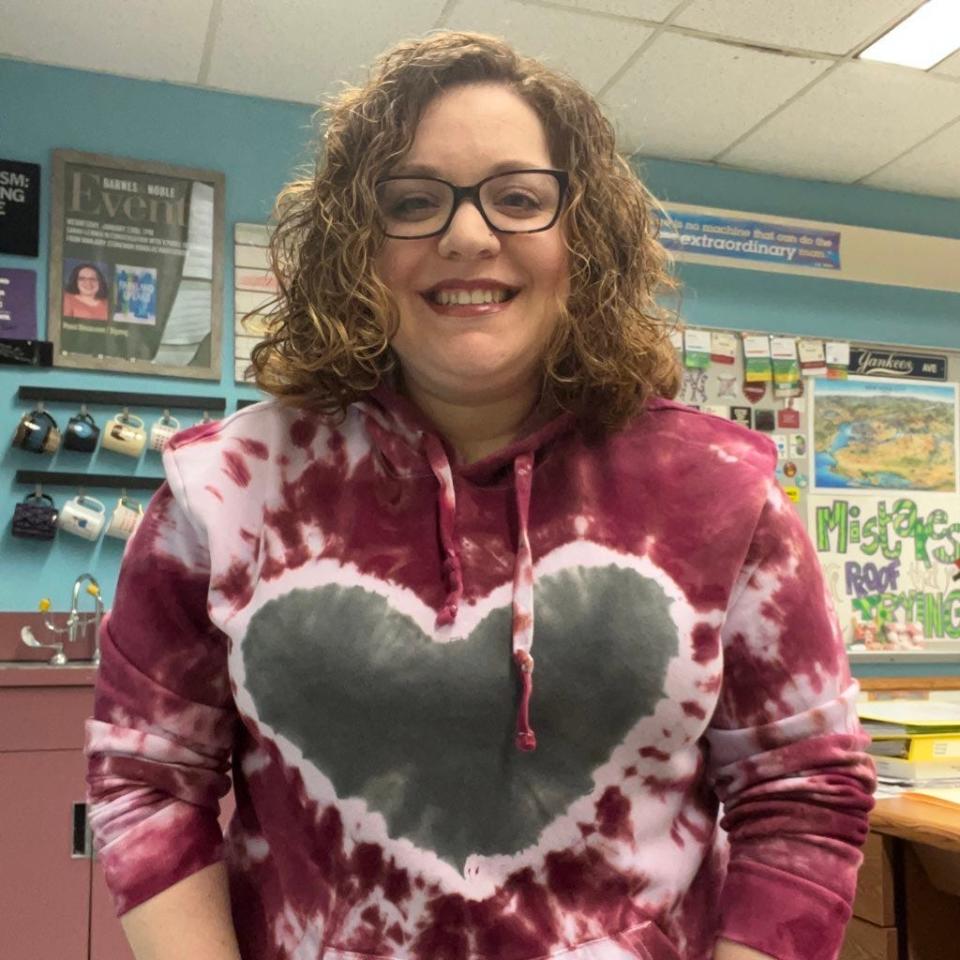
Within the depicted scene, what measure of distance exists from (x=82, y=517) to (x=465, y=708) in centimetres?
211

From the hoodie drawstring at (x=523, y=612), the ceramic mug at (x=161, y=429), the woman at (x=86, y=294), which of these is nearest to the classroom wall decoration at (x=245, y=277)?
the ceramic mug at (x=161, y=429)

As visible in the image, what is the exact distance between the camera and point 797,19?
2418 millimetres

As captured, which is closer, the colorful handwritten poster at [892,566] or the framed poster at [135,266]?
the framed poster at [135,266]

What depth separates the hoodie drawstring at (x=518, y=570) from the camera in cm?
73

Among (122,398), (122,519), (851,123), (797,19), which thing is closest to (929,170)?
(851,123)

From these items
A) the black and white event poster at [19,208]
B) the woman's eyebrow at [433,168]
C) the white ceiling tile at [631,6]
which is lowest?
the woman's eyebrow at [433,168]

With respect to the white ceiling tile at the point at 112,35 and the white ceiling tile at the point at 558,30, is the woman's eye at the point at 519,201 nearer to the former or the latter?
the white ceiling tile at the point at 558,30

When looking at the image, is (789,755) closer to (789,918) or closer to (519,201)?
(789,918)

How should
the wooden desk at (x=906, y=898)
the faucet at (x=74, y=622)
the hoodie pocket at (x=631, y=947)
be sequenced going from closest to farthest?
the hoodie pocket at (x=631, y=947), the wooden desk at (x=906, y=898), the faucet at (x=74, y=622)

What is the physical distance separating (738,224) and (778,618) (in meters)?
2.76

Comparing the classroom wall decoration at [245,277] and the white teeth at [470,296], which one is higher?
the classroom wall decoration at [245,277]

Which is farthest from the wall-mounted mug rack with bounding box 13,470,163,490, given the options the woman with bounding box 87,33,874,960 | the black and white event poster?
the woman with bounding box 87,33,874,960

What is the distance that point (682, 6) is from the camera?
2367 millimetres

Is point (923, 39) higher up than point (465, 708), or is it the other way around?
point (923, 39)
